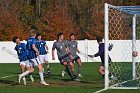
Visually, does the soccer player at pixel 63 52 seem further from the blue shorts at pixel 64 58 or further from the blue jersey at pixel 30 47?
the blue jersey at pixel 30 47

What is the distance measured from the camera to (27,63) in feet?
58.2

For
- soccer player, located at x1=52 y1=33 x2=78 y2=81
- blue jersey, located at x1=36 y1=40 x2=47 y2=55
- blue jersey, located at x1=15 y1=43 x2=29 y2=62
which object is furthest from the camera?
blue jersey, located at x1=36 y1=40 x2=47 y2=55

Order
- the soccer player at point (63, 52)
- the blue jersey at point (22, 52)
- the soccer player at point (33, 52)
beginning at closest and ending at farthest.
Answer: the soccer player at point (33, 52), the blue jersey at point (22, 52), the soccer player at point (63, 52)

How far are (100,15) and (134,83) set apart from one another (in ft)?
109

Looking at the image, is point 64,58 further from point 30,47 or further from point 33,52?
point 30,47

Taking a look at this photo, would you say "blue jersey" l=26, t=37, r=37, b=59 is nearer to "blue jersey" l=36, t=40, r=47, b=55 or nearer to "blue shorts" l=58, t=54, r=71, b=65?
"blue shorts" l=58, t=54, r=71, b=65

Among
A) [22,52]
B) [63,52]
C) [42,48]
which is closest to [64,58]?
[63,52]

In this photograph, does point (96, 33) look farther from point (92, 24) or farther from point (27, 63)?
point (27, 63)

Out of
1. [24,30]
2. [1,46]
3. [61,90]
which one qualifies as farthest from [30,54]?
[24,30]

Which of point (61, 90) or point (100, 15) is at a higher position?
point (100, 15)

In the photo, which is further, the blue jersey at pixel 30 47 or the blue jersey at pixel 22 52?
the blue jersey at pixel 22 52

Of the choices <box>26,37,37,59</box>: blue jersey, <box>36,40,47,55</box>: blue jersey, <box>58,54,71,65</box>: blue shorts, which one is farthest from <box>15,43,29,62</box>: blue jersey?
<box>36,40,47,55</box>: blue jersey

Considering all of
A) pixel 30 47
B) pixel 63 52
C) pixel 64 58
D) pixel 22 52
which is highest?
pixel 30 47

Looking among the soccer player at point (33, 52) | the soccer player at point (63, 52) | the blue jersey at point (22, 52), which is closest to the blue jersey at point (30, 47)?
the soccer player at point (33, 52)
